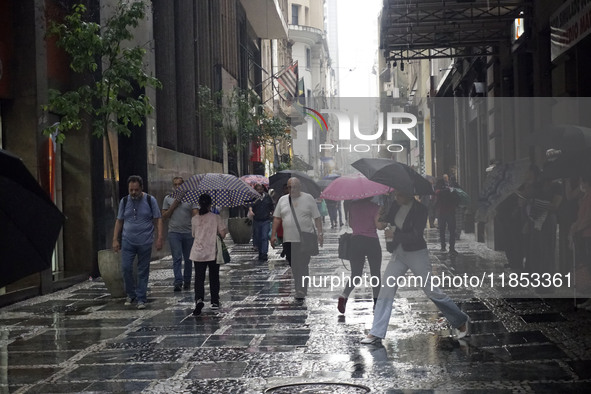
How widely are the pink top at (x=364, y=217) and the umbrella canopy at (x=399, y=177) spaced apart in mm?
1338

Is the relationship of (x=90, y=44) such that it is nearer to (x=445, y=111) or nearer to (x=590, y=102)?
(x=590, y=102)

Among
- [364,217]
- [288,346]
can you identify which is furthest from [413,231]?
[364,217]

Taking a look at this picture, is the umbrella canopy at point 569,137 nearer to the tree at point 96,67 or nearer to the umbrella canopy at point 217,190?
the umbrella canopy at point 217,190

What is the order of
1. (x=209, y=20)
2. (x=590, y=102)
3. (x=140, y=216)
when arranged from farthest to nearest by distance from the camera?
(x=209, y=20) → (x=590, y=102) → (x=140, y=216)

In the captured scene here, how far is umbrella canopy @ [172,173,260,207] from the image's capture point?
1298 cm

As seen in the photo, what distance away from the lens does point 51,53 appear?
15.0 m

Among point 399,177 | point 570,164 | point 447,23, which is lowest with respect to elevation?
point 399,177

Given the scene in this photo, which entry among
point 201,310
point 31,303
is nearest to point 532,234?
point 201,310

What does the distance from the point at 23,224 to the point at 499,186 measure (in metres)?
9.35

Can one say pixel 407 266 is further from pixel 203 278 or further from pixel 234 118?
pixel 234 118

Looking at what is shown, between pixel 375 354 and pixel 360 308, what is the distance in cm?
318

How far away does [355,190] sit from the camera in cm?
1128

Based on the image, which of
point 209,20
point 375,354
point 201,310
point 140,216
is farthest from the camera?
point 209,20

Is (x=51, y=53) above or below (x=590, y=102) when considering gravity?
above
